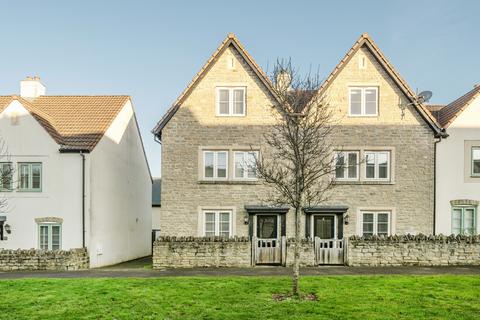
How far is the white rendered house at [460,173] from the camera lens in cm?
1958

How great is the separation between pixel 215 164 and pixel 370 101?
891cm

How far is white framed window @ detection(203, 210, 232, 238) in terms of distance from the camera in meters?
19.7

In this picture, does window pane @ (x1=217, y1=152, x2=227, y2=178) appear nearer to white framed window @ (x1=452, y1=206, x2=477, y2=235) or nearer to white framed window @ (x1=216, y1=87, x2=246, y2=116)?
white framed window @ (x1=216, y1=87, x2=246, y2=116)

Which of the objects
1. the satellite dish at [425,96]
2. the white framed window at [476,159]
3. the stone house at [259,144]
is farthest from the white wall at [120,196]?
the white framed window at [476,159]

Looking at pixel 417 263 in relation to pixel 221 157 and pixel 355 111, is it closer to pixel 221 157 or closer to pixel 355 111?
pixel 355 111

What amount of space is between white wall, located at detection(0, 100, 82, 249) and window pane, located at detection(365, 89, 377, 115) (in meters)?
15.5

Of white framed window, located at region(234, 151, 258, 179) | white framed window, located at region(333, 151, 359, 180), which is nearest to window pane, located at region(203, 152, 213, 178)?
white framed window, located at region(234, 151, 258, 179)

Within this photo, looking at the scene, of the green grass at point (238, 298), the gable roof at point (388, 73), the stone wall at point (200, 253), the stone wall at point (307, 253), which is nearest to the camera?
the green grass at point (238, 298)

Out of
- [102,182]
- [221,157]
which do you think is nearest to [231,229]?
[221,157]

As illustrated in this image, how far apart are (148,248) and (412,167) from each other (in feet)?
65.3

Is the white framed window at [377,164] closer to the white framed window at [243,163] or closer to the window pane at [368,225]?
the window pane at [368,225]

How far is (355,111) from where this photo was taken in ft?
65.8

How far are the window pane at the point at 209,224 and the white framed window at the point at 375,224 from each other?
782 centimetres

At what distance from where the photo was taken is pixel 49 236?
19625 millimetres
